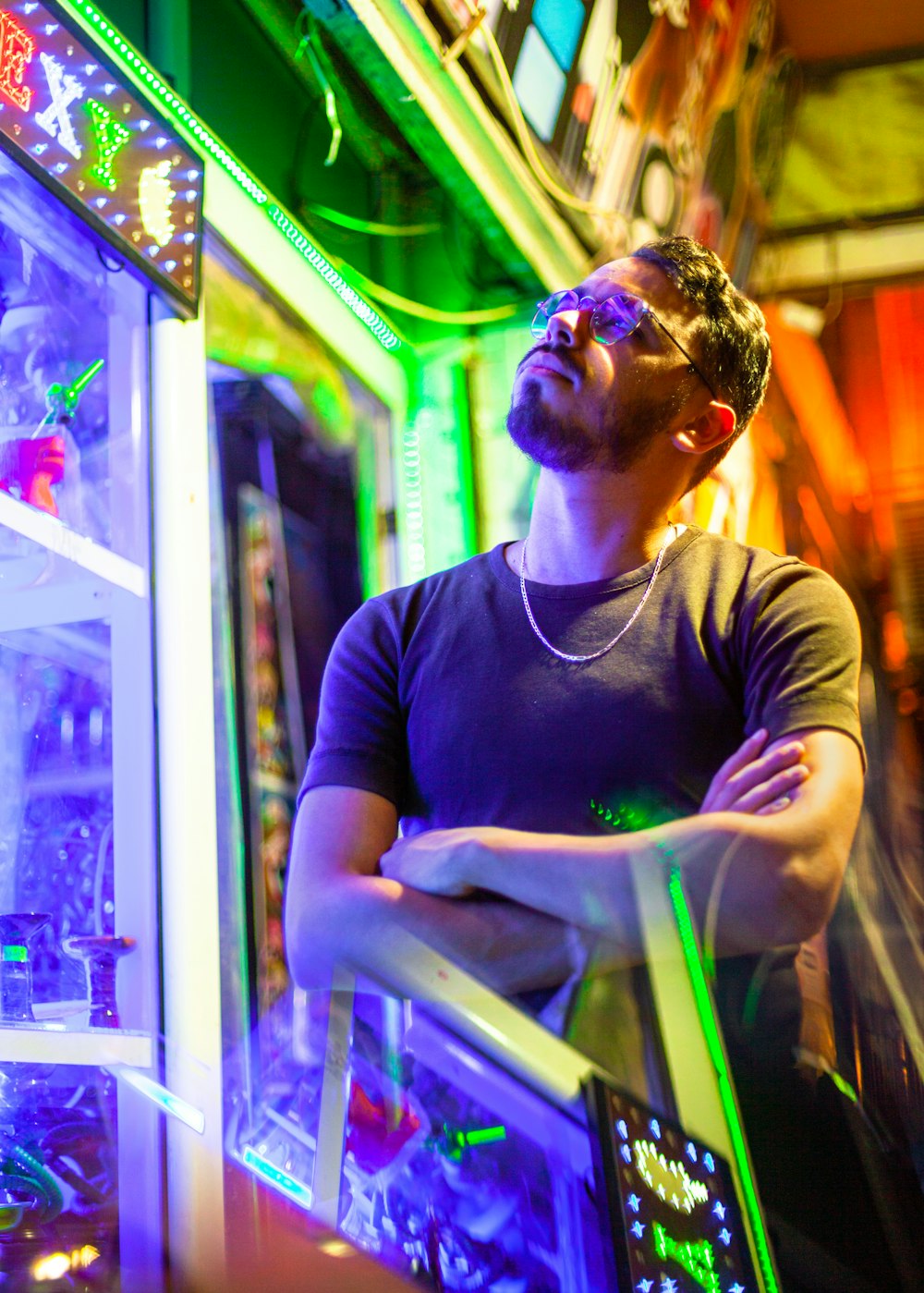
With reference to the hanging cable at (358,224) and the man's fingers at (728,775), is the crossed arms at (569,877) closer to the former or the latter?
the man's fingers at (728,775)

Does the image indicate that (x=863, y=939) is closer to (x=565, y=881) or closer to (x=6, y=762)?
(x=565, y=881)

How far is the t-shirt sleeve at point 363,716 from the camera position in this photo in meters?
1.06

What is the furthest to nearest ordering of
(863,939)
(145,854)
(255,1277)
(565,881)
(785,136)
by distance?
(785,136)
(145,854)
(863,939)
(565,881)
(255,1277)

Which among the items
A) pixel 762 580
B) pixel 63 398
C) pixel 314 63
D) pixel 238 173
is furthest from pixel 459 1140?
pixel 314 63

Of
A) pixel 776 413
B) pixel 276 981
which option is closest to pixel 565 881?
pixel 276 981

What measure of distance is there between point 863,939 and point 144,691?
0.86 meters

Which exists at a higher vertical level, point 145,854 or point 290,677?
point 290,677

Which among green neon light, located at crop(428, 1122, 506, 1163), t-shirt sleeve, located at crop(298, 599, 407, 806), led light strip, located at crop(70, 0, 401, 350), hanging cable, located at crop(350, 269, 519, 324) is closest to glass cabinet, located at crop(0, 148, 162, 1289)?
led light strip, located at crop(70, 0, 401, 350)

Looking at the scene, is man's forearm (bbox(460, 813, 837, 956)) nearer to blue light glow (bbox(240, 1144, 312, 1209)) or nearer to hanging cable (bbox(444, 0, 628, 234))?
blue light glow (bbox(240, 1144, 312, 1209))

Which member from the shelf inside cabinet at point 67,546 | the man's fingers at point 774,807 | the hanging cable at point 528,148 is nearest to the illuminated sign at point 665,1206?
the man's fingers at point 774,807

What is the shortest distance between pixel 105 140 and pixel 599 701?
0.90 m

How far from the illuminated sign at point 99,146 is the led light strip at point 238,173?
65 millimetres

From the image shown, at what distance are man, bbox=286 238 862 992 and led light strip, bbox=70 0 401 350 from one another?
2.20 feet

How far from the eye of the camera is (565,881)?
0.76 m
